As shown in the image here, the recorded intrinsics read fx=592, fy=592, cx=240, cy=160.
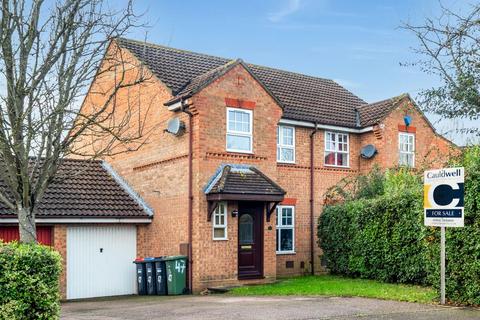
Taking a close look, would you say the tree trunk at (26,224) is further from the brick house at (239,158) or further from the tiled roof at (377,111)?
the tiled roof at (377,111)

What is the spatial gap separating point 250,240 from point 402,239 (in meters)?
4.83

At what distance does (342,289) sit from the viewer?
15977mm

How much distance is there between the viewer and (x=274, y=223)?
1948cm

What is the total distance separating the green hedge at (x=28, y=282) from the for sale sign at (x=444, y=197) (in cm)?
784

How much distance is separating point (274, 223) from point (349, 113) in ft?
24.7

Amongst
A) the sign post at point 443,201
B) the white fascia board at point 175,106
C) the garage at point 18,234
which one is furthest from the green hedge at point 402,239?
the garage at point 18,234

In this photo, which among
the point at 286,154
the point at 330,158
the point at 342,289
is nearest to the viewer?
the point at 342,289

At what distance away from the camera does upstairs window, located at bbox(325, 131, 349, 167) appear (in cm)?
2300

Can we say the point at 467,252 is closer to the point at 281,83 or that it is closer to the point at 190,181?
the point at 190,181

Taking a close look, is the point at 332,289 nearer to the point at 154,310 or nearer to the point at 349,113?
the point at 154,310

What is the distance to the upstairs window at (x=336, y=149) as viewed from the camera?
906 inches

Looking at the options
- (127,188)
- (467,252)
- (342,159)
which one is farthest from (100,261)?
(467,252)

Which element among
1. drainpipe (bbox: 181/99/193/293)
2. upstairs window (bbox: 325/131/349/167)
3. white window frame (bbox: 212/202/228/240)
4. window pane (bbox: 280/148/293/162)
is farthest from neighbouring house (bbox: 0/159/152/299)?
upstairs window (bbox: 325/131/349/167)

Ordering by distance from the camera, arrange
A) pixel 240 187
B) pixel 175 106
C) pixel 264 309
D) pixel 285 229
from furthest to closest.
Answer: pixel 285 229, pixel 175 106, pixel 240 187, pixel 264 309
